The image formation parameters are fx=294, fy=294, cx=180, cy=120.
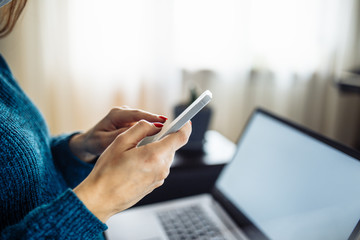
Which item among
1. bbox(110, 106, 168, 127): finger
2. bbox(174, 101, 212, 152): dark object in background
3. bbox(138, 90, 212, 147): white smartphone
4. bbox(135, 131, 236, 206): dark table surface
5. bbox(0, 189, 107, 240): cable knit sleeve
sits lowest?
bbox(135, 131, 236, 206): dark table surface

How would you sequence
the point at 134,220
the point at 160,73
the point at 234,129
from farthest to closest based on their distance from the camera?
the point at 234,129 < the point at 160,73 < the point at 134,220

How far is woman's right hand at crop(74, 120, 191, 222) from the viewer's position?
1.08 ft

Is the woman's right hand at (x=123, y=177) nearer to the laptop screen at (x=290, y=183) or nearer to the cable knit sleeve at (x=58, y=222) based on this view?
the cable knit sleeve at (x=58, y=222)

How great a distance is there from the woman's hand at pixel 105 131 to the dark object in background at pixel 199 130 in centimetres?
40

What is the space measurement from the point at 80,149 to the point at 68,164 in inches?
1.6

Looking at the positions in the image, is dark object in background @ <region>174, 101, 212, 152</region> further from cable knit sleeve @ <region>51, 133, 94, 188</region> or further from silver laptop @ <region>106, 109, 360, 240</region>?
cable knit sleeve @ <region>51, 133, 94, 188</region>

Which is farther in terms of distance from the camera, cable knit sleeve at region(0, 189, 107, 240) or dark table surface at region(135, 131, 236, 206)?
dark table surface at region(135, 131, 236, 206)

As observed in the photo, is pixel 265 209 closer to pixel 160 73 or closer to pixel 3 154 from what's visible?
pixel 3 154

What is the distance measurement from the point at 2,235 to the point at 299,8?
1.68m

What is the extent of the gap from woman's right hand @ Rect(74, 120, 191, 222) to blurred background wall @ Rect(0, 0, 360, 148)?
39.8 inches

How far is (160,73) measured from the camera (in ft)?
4.65

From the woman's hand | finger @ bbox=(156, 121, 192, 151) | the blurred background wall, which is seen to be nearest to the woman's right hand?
finger @ bbox=(156, 121, 192, 151)

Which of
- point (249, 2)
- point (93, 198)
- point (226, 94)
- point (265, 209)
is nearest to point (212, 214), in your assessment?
point (265, 209)

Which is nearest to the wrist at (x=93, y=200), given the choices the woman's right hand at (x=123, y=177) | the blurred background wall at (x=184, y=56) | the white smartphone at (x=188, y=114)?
the woman's right hand at (x=123, y=177)
